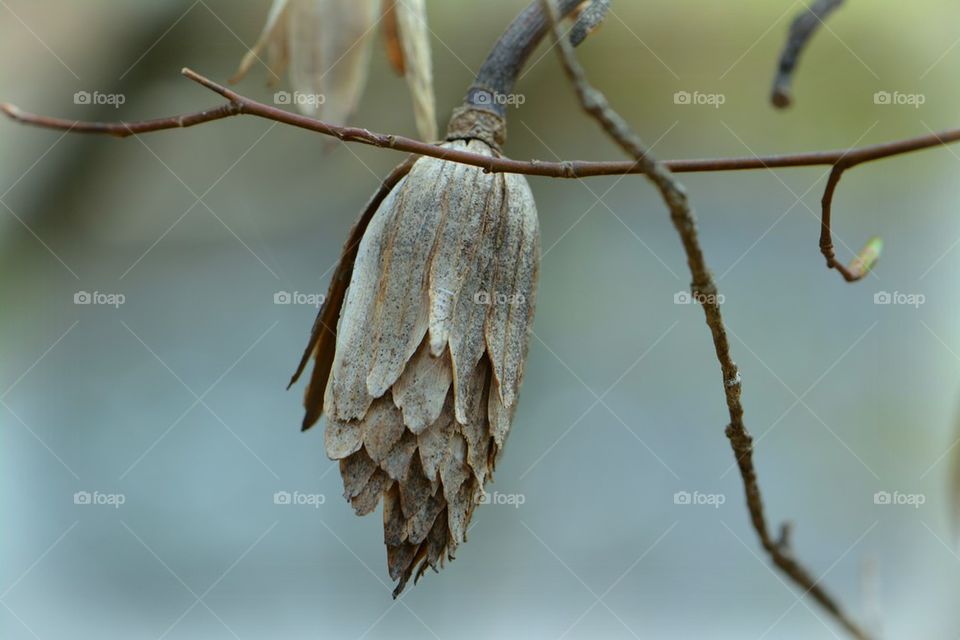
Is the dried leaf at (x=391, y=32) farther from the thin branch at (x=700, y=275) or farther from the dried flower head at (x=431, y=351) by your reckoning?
the thin branch at (x=700, y=275)

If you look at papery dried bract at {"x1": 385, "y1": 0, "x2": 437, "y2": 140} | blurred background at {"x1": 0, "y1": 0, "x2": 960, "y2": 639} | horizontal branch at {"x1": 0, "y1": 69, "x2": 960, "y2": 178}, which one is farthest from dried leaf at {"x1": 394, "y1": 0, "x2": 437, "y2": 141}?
blurred background at {"x1": 0, "y1": 0, "x2": 960, "y2": 639}

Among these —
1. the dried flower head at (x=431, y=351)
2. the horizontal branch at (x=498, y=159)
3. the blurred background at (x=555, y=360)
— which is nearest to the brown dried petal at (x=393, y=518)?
the dried flower head at (x=431, y=351)

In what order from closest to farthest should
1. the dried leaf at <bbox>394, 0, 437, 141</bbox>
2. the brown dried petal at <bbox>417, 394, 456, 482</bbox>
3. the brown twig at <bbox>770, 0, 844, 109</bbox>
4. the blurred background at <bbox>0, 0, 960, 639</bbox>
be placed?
the brown twig at <bbox>770, 0, 844, 109</bbox>, the brown dried petal at <bbox>417, 394, 456, 482</bbox>, the dried leaf at <bbox>394, 0, 437, 141</bbox>, the blurred background at <bbox>0, 0, 960, 639</bbox>

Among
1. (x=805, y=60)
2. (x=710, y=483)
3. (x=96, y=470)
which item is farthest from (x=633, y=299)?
(x=96, y=470)

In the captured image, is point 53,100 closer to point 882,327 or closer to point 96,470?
point 96,470

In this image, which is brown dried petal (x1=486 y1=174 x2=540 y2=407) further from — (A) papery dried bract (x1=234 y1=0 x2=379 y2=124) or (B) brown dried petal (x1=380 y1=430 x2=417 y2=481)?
(A) papery dried bract (x1=234 y1=0 x2=379 y2=124)
